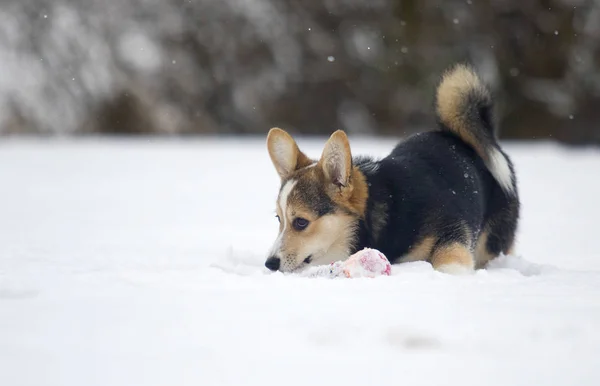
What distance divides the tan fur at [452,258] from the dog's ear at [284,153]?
106 centimetres

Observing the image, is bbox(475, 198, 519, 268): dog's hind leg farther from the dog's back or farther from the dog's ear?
the dog's ear

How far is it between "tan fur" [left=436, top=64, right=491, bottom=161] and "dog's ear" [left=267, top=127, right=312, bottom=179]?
1144 mm

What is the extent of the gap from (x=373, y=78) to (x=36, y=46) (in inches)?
326

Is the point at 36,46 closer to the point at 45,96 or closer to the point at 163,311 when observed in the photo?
the point at 45,96

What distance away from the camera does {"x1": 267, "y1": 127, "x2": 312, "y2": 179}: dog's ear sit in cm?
467

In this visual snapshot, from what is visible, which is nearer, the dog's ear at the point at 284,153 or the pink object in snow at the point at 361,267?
the pink object in snow at the point at 361,267

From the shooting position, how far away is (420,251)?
4.32m

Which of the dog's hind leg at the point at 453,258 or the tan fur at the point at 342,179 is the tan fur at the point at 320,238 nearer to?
the tan fur at the point at 342,179

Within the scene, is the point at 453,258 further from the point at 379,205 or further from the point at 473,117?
the point at 473,117

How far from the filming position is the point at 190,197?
29.3ft

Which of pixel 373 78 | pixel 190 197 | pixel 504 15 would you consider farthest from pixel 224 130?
pixel 190 197

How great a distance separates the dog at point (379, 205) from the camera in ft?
13.9

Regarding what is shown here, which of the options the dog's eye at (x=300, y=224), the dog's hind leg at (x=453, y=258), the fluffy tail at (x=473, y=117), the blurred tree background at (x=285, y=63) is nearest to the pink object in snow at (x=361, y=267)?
the dog's eye at (x=300, y=224)

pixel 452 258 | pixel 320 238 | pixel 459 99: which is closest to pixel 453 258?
pixel 452 258
